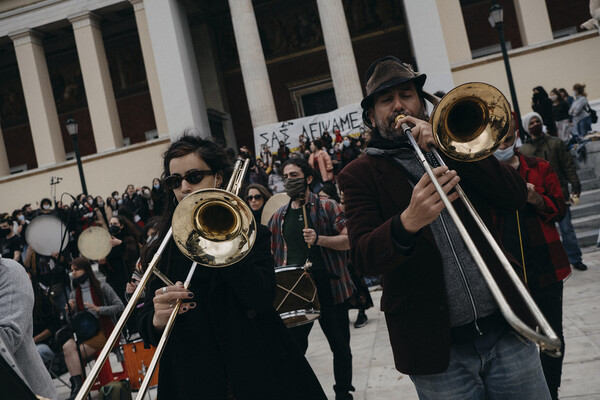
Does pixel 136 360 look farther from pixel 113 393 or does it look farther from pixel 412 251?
pixel 412 251

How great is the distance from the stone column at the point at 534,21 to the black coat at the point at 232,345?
2240 centimetres

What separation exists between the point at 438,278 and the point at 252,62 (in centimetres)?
2168

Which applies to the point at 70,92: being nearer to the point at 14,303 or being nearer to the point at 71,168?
the point at 71,168

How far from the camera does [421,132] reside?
1.91m

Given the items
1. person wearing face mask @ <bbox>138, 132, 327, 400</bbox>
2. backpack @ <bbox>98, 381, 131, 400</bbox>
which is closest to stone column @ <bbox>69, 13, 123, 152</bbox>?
backpack @ <bbox>98, 381, 131, 400</bbox>

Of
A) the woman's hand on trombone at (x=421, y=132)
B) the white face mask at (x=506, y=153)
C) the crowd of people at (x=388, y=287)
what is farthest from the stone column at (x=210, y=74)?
the woman's hand on trombone at (x=421, y=132)

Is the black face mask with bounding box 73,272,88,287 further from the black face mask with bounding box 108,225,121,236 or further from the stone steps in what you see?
the stone steps

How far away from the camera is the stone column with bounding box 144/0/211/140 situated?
23.0 meters

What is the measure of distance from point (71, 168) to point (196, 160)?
24.0 m

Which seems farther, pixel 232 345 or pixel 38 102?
pixel 38 102

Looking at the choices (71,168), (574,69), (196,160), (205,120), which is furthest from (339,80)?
(196,160)

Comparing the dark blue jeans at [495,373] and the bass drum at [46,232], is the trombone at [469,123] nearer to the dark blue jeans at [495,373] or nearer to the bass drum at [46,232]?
the dark blue jeans at [495,373]

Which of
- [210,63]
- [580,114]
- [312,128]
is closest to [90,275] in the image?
[580,114]

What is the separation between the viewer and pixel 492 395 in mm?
2014
